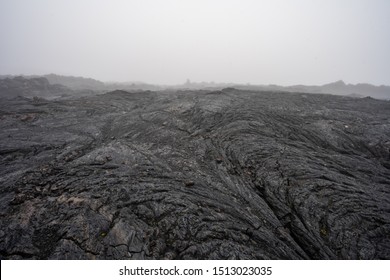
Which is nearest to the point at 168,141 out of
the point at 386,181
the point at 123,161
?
the point at 123,161

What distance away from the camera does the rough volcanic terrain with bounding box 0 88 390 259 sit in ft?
19.5

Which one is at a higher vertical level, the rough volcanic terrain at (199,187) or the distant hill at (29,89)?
the distant hill at (29,89)

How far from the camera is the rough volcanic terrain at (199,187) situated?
234 inches

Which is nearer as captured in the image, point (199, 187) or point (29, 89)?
point (199, 187)

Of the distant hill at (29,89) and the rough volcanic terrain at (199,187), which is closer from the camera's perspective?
the rough volcanic terrain at (199,187)

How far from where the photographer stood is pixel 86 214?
6488 mm

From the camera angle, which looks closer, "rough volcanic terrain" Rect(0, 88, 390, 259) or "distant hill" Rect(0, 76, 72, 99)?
"rough volcanic terrain" Rect(0, 88, 390, 259)

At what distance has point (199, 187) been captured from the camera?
7992 millimetres

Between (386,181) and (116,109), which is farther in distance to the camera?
(116,109)

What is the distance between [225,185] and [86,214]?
5018 mm

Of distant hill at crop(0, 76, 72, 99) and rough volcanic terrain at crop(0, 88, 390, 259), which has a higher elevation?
distant hill at crop(0, 76, 72, 99)

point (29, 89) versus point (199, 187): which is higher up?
point (29, 89)
